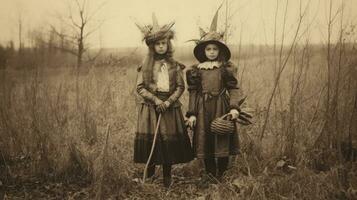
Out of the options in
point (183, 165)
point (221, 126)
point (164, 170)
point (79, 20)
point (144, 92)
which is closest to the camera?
point (221, 126)

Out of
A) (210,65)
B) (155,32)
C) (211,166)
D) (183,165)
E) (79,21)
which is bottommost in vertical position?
(183,165)

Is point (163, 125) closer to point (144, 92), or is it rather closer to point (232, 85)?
point (144, 92)

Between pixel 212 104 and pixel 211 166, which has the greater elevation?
pixel 212 104

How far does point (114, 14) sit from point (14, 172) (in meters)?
2.63

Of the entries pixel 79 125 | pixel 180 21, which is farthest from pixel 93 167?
pixel 180 21

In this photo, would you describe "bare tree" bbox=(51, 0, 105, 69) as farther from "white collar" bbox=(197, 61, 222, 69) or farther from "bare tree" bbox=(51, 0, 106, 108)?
"white collar" bbox=(197, 61, 222, 69)

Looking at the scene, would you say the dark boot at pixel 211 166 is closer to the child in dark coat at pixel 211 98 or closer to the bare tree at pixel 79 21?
the child in dark coat at pixel 211 98

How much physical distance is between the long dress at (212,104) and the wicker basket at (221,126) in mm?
121

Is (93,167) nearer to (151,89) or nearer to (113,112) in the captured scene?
(151,89)

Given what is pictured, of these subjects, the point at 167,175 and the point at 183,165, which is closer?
the point at 167,175

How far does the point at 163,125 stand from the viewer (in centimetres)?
331

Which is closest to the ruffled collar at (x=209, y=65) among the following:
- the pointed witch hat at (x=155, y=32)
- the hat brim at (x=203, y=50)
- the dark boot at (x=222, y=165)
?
the hat brim at (x=203, y=50)

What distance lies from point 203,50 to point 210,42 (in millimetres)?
152

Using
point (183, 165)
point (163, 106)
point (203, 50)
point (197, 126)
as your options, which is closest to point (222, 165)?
point (197, 126)
